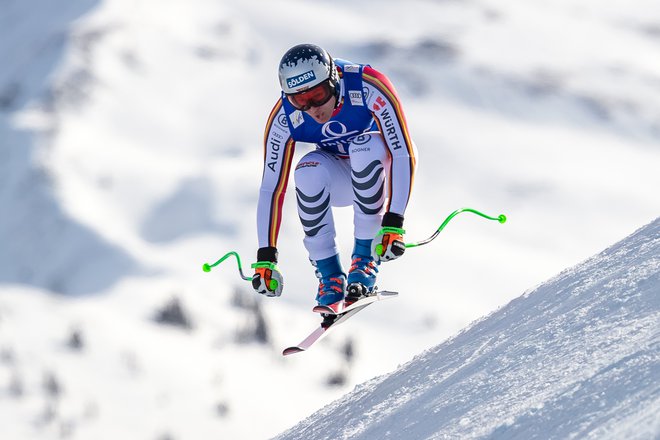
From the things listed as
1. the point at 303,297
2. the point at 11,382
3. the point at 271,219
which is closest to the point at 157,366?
the point at 11,382

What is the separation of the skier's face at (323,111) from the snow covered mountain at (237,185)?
67.4 metres

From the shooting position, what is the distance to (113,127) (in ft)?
443

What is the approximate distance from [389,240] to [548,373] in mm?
3213

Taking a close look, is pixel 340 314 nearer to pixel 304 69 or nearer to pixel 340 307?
pixel 340 307

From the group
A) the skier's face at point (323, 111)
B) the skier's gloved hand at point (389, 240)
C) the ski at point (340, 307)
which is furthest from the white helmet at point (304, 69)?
the ski at point (340, 307)

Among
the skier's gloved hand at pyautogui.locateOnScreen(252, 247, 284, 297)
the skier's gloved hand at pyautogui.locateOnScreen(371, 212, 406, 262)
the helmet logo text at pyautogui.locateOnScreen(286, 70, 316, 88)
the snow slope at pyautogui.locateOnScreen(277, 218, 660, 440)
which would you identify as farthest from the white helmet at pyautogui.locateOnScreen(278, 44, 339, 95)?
the snow slope at pyautogui.locateOnScreen(277, 218, 660, 440)

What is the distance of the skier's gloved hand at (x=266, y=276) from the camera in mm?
8969

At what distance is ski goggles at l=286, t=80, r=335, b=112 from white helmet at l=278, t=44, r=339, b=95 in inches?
1.6

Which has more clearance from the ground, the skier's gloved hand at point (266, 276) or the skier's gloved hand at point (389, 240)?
the skier's gloved hand at point (266, 276)

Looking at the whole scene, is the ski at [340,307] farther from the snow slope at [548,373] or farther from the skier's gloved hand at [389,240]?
the snow slope at [548,373]

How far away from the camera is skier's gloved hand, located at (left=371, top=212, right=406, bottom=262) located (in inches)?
325

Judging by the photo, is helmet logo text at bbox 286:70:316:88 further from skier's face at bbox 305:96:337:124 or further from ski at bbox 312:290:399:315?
ski at bbox 312:290:399:315

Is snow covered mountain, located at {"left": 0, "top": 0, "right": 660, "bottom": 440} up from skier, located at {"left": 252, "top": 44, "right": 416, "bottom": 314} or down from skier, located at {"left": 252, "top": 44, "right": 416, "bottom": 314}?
up

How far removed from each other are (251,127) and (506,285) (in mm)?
42296
